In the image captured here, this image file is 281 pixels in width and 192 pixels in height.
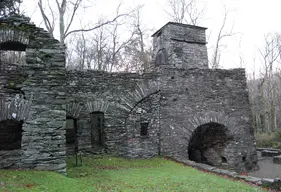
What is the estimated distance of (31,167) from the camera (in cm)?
648

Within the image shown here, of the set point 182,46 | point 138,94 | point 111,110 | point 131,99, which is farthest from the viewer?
point 182,46

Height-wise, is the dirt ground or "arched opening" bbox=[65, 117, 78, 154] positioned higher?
"arched opening" bbox=[65, 117, 78, 154]

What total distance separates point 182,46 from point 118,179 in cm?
1154

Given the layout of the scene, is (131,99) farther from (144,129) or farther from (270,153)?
(270,153)

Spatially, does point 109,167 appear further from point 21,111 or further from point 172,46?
point 172,46

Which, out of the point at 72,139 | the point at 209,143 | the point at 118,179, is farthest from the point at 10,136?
the point at 209,143

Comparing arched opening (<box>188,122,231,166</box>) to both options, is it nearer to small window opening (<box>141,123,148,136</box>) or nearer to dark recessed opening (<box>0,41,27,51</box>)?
small window opening (<box>141,123,148,136</box>)

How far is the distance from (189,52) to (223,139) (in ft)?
21.8

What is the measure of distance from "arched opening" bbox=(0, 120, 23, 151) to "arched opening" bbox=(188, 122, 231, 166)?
808 cm

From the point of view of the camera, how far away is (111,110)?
419 inches

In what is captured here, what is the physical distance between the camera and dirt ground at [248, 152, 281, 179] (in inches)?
456

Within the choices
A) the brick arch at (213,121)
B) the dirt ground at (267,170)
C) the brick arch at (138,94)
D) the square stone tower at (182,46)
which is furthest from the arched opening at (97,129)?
the dirt ground at (267,170)

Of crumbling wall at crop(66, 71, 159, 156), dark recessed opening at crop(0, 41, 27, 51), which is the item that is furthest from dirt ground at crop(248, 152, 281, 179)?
dark recessed opening at crop(0, 41, 27, 51)

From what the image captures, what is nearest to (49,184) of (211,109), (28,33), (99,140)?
(28,33)
